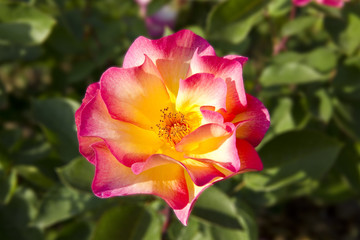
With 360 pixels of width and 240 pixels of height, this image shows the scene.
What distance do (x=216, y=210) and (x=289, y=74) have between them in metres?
0.50

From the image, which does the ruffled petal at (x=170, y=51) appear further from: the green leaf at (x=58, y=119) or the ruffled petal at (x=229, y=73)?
the green leaf at (x=58, y=119)

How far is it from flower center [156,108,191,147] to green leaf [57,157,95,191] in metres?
0.24

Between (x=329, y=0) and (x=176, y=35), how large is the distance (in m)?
0.74

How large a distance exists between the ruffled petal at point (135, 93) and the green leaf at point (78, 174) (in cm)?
24

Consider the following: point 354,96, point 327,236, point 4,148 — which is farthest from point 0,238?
point 327,236

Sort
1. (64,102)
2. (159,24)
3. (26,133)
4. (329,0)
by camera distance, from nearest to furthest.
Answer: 1. (64,102)
2. (329,0)
3. (159,24)
4. (26,133)

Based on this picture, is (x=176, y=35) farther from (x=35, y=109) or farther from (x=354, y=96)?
(x=354, y=96)

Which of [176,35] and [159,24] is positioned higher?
[176,35]

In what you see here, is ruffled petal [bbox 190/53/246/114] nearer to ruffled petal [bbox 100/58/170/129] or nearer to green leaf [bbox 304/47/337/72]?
ruffled petal [bbox 100/58/170/129]

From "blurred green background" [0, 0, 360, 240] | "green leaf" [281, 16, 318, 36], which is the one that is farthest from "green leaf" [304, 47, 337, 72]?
"green leaf" [281, 16, 318, 36]

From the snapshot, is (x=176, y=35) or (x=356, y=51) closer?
(x=176, y=35)

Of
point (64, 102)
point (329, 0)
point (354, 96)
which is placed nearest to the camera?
point (64, 102)

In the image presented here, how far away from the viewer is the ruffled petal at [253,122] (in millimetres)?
795

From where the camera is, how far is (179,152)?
35.9 inches
